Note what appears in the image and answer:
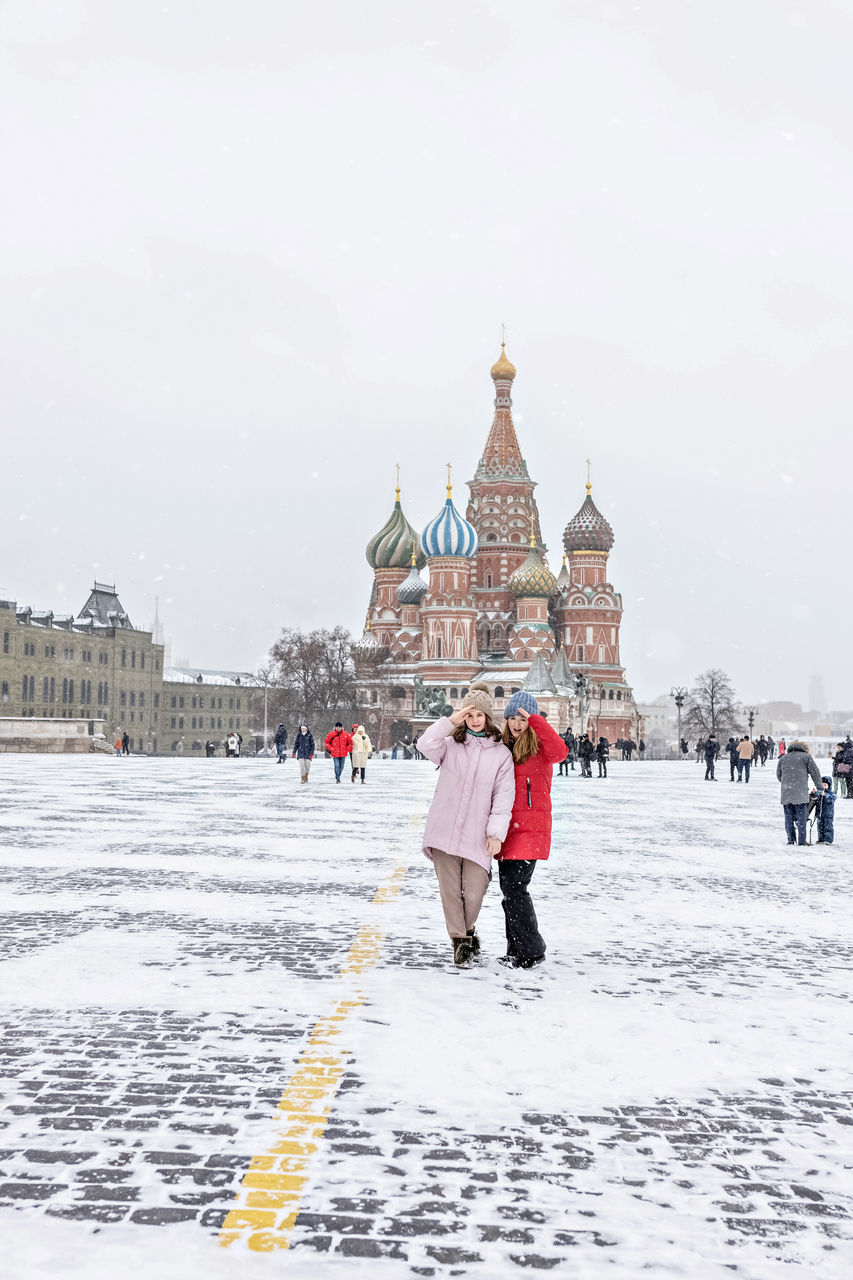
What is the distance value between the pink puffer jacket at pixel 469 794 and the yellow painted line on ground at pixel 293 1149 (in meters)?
1.08

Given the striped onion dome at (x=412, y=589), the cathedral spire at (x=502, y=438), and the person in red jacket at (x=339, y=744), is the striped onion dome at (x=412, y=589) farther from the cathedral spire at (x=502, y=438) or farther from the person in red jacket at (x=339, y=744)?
the person in red jacket at (x=339, y=744)

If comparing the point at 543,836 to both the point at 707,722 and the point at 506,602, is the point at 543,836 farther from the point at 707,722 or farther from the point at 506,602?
the point at 707,722

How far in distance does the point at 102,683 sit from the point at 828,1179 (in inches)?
4027

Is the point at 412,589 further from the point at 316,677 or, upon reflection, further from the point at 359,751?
the point at 359,751

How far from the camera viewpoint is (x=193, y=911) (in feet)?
26.9

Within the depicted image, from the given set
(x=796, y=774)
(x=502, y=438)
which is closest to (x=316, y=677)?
(x=502, y=438)

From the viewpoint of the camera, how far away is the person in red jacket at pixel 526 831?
21.4ft

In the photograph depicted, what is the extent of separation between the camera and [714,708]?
327ft

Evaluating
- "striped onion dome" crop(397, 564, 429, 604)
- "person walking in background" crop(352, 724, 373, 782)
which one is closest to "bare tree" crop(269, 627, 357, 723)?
"striped onion dome" crop(397, 564, 429, 604)

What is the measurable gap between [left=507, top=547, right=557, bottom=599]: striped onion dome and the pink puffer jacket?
85.9 m

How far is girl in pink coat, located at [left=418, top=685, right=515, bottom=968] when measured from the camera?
646 cm

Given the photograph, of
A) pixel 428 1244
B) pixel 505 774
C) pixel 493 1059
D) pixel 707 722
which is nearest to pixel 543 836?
pixel 505 774

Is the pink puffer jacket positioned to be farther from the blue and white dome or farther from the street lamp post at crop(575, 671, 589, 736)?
the blue and white dome

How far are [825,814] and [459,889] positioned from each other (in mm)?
9350
